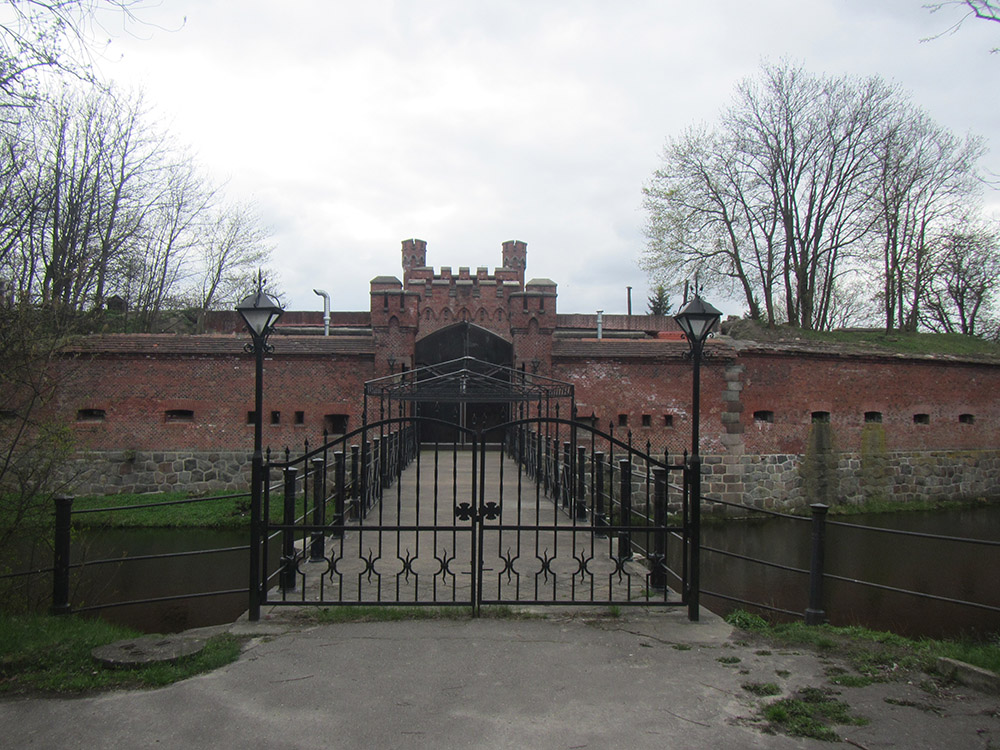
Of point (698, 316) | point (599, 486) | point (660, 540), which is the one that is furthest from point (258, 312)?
point (599, 486)

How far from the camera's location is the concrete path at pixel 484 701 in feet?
10.2

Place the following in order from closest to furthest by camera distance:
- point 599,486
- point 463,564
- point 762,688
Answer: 1. point 762,688
2. point 463,564
3. point 599,486

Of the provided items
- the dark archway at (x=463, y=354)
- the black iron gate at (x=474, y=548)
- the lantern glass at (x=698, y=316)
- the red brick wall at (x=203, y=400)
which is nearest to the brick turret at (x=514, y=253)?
the dark archway at (x=463, y=354)

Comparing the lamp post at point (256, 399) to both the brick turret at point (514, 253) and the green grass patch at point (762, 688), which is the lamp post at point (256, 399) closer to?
the green grass patch at point (762, 688)

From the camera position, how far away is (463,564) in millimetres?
6301

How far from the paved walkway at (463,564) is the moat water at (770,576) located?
262cm

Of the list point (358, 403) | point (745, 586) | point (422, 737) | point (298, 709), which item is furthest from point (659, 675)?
point (358, 403)

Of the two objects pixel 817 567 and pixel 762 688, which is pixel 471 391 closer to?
pixel 817 567

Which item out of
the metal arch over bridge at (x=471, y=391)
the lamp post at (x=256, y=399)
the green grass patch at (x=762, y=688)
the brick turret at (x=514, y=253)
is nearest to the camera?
the green grass patch at (x=762, y=688)

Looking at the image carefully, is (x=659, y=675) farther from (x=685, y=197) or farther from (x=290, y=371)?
(x=685, y=197)

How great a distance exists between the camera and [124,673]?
3764mm

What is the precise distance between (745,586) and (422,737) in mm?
8066

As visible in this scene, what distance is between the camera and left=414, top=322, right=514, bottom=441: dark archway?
17234mm

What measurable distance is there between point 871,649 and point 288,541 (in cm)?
395
